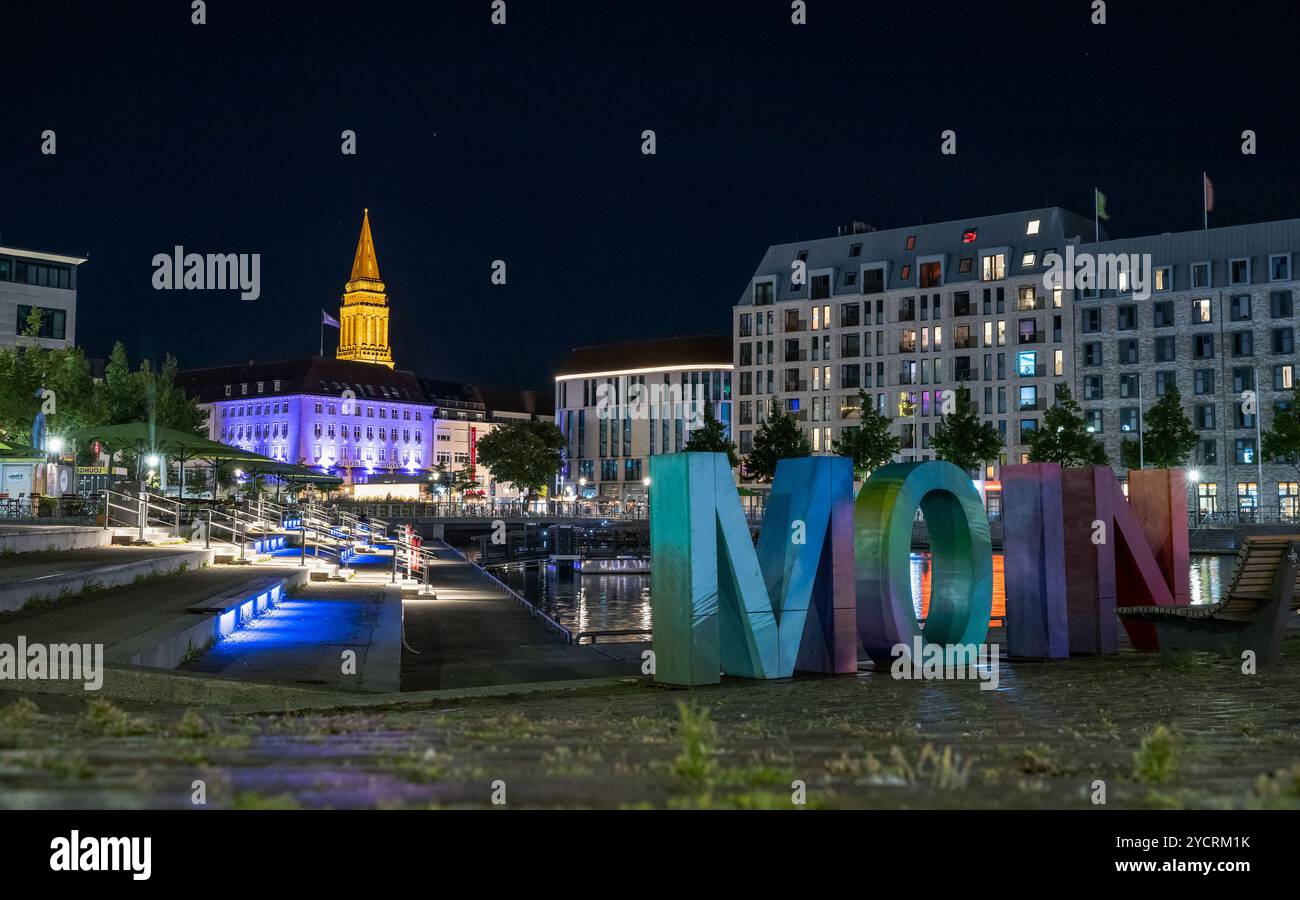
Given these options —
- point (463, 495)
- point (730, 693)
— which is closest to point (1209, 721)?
point (730, 693)

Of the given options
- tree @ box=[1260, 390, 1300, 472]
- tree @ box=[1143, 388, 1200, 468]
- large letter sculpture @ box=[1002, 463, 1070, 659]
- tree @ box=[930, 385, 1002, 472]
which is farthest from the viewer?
tree @ box=[930, 385, 1002, 472]

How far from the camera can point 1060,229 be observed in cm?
9725

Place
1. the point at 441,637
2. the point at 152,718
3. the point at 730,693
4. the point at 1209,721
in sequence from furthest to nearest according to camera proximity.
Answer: the point at 441,637
the point at 730,693
the point at 1209,721
the point at 152,718

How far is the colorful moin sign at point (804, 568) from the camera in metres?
13.1

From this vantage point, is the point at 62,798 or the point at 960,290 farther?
the point at 960,290

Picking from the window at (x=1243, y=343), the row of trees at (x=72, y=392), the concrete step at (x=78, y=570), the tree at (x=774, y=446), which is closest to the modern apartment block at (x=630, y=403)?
the tree at (x=774, y=446)

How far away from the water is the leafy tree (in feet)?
52.5

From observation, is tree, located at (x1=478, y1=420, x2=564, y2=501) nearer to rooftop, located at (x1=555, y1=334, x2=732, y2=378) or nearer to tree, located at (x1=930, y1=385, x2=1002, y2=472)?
rooftop, located at (x1=555, y1=334, x2=732, y2=378)

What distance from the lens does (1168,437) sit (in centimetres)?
7962

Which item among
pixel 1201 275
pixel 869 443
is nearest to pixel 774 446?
pixel 869 443

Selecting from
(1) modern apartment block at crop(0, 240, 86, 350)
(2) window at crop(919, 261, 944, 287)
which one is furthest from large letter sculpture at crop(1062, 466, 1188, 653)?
(2) window at crop(919, 261, 944, 287)

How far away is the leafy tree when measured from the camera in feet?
260
